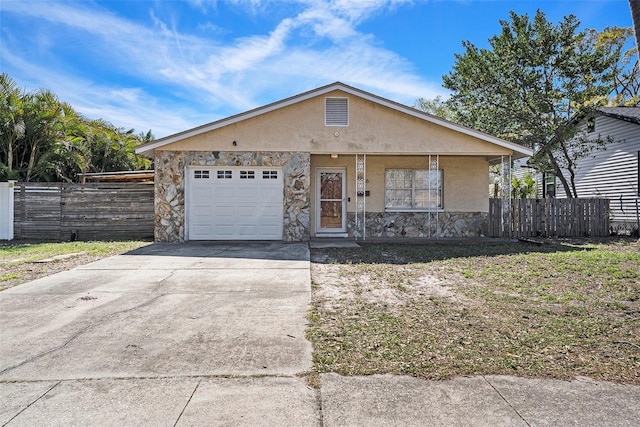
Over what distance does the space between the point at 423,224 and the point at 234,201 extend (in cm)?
615

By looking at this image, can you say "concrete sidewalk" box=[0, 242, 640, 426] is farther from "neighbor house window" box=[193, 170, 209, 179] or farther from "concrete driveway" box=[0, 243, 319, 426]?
"neighbor house window" box=[193, 170, 209, 179]

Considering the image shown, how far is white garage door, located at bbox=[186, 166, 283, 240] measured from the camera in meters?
11.7

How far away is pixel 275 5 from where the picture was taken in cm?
1088

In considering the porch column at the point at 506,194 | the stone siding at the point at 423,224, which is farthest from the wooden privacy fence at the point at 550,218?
the stone siding at the point at 423,224

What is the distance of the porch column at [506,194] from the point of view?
40.1ft

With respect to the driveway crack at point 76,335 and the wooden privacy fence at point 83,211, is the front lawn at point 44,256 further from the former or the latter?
the driveway crack at point 76,335

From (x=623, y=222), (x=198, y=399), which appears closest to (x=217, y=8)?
(x=198, y=399)

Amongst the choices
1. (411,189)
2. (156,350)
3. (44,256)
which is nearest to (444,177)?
(411,189)

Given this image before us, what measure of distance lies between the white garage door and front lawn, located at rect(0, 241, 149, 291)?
1784 mm

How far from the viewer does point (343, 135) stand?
1161cm

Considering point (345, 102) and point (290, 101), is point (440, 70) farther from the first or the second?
point (290, 101)

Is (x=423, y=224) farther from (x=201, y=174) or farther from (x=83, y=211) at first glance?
(x=83, y=211)

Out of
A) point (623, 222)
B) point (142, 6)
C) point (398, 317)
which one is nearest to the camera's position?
point (398, 317)

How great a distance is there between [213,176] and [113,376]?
357 inches
